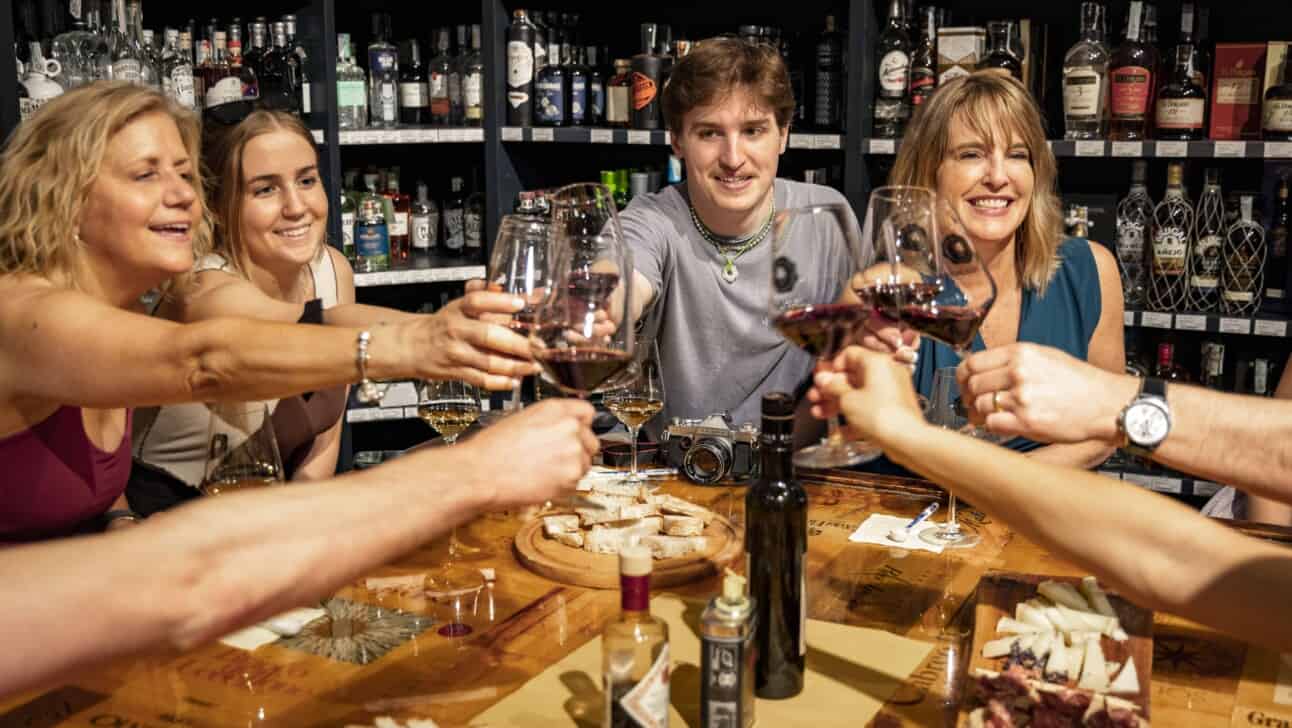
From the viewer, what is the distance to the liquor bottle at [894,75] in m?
3.52

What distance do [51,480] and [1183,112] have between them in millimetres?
2882

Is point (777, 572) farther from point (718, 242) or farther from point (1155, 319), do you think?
point (1155, 319)

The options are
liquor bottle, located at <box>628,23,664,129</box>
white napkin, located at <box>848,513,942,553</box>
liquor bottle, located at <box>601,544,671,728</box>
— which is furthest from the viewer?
liquor bottle, located at <box>628,23,664,129</box>

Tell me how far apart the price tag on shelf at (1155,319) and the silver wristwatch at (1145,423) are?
80.5 inches

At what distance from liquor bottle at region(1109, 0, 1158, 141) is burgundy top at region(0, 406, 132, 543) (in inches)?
106

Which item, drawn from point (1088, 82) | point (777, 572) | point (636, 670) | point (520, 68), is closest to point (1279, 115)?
point (1088, 82)

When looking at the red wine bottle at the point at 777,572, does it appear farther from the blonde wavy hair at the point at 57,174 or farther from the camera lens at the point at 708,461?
the blonde wavy hair at the point at 57,174

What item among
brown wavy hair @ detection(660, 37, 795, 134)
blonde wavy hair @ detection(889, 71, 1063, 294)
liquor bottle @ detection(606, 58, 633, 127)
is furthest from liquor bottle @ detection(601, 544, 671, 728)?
liquor bottle @ detection(606, 58, 633, 127)

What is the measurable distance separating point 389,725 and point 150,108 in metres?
1.36

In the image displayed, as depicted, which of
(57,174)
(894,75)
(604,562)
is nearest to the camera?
(604,562)

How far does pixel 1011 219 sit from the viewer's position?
2551 mm

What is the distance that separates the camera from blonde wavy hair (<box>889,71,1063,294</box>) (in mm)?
2537

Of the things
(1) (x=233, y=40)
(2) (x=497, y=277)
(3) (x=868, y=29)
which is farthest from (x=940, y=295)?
(1) (x=233, y=40)

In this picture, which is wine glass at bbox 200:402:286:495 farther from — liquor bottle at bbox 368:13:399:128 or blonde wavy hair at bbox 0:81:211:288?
liquor bottle at bbox 368:13:399:128
